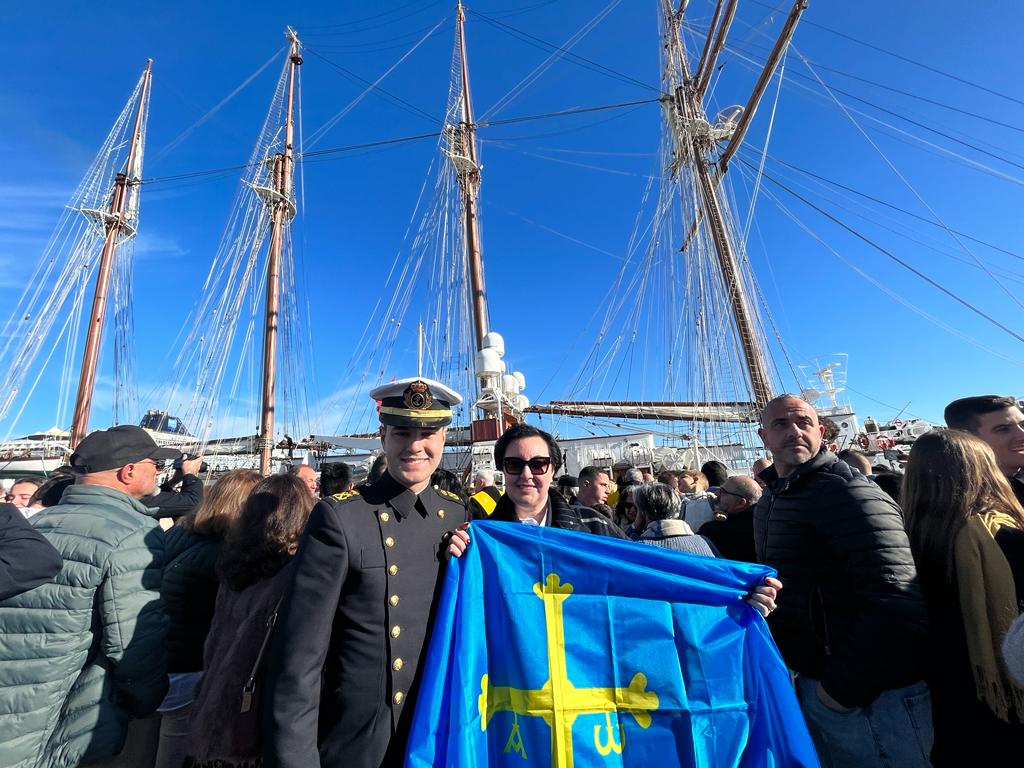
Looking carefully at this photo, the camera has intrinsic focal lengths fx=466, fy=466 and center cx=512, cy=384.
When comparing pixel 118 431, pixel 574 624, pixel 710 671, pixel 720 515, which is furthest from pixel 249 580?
pixel 720 515

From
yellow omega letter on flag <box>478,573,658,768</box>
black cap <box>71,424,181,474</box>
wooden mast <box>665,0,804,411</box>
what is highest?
wooden mast <box>665,0,804,411</box>

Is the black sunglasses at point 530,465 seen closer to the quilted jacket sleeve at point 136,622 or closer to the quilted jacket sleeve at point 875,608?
the quilted jacket sleeve at point 875,608

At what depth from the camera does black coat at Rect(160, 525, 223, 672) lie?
108 inches

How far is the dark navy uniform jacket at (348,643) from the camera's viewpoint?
161 centimetres

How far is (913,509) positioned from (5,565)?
160 inches

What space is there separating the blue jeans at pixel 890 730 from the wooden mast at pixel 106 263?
32031 millimetres

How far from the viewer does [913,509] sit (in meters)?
2.29

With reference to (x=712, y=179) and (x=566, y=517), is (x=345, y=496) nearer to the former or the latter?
(x=566, y=517)

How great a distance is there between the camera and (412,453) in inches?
82.2

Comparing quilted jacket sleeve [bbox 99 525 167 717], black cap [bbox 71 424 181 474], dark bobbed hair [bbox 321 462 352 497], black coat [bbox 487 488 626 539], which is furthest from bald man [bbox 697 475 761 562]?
dark bobbed hair [bbox 321 462 352 497]

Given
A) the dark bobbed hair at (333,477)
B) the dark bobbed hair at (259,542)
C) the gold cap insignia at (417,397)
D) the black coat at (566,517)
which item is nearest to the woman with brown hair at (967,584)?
the black coat at (566,517)

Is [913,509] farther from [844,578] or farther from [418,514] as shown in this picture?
[418,514]

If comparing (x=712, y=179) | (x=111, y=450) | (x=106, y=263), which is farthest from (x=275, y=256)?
(x=111, y=450)

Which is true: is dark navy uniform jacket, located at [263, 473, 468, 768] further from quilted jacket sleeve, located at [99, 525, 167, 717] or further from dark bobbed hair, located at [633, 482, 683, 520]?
dark bobbed hair, located at [633, 482, 683, 520]
